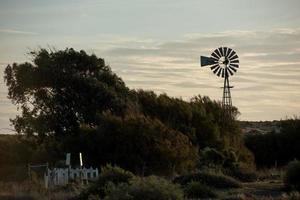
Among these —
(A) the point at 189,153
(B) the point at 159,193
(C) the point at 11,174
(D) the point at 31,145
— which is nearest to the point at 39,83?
(D) the point at 31,145

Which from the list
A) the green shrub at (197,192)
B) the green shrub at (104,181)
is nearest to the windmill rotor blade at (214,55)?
the green shrub at (104,181)

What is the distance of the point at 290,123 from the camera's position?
57469mm

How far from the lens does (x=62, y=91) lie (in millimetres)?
50688

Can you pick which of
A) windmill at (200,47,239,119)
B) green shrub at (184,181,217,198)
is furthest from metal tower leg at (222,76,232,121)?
green shrub at (184,181,217,198)

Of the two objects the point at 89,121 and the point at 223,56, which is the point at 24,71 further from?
the point at 223,56

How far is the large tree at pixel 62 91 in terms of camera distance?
49562mm

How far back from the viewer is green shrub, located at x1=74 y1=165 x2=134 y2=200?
24.9 metres

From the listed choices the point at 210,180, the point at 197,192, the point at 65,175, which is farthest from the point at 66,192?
the point at 210,180

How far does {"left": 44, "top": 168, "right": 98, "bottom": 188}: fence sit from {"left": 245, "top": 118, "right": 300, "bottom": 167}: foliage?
2250 cm

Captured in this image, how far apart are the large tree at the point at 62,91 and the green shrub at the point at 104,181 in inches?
823

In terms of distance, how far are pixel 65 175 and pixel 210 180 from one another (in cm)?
732

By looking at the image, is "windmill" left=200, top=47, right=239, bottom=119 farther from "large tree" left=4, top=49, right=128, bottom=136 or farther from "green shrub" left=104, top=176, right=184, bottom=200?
"green shrub" left=104, top=176, right=184, bottom=200

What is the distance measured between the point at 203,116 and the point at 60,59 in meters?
11.5

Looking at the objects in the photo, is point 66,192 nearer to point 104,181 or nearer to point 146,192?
point 104,181
